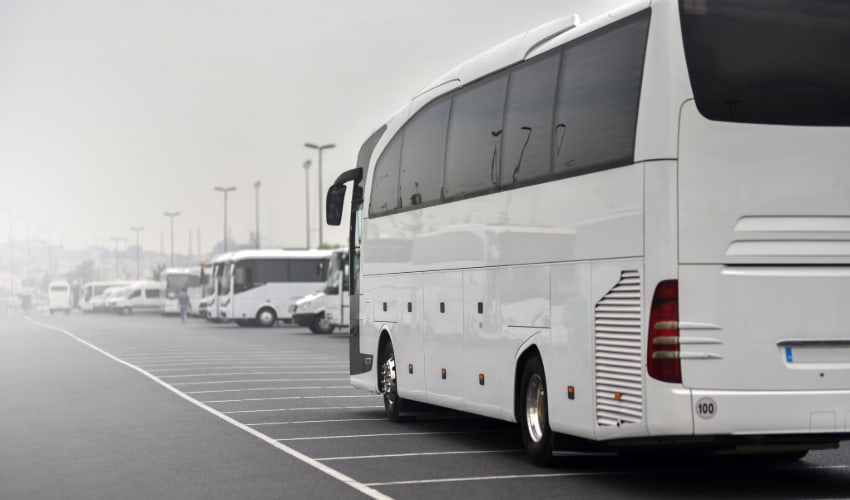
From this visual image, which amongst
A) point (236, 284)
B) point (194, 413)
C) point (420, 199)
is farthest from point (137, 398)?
point (236, 284)

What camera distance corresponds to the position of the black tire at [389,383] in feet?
51.0

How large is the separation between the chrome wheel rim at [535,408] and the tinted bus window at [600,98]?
6.08 feet

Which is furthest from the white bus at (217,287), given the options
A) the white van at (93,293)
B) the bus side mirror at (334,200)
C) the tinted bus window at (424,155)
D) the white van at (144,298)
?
the white van at (93,293)

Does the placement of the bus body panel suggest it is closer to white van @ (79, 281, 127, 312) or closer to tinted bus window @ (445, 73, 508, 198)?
tinted bus window @ (445, 73, 508, 198)

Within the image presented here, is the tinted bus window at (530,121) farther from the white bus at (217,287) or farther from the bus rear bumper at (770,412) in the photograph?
the white bus at (217,287)

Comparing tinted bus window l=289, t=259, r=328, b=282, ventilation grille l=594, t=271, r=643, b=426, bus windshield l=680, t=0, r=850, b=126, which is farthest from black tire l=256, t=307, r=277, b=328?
bus windshield l=680, t=0, r=850, b=126

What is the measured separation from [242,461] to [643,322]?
14.0 ft

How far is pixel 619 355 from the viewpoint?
959 cm

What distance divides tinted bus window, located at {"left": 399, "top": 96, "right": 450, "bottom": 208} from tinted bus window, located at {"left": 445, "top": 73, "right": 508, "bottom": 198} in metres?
0.31

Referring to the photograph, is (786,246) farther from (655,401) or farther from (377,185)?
(377,185)

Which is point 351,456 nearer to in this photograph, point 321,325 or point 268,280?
point 321,325

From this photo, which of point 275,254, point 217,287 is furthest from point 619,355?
point 217,287

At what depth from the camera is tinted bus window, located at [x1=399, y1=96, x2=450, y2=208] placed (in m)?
13.9

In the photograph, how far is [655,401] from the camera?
9070mm
